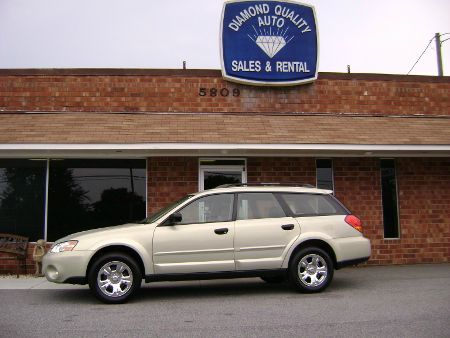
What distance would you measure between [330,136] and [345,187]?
139cm

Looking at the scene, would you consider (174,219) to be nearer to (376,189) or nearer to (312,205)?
(312,205)

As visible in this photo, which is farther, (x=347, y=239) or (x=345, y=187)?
(x=345, y=187)

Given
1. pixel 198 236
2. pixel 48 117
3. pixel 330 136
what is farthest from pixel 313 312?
pixel 48 117

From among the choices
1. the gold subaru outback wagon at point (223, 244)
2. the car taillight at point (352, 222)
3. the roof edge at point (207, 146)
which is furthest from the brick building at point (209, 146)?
the car taillight at point (352, 222)

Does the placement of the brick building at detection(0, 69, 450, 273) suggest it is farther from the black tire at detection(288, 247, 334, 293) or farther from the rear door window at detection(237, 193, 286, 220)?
the black tire at detection(288, 247, 334, 293)

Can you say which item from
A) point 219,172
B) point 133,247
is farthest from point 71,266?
point 219,172

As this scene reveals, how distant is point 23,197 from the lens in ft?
35.9

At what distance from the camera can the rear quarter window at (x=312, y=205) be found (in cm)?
818

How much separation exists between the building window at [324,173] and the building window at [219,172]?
5.65 feet

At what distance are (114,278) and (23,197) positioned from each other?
4.60m

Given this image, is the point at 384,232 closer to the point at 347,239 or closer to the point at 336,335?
the point at 347,239

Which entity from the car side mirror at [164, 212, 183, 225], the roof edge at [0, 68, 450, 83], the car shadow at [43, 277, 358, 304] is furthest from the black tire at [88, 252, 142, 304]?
the roof edge at [0, 68, 450, 83]

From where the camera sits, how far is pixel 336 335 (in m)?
5.48

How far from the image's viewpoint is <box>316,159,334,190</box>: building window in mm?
11641
